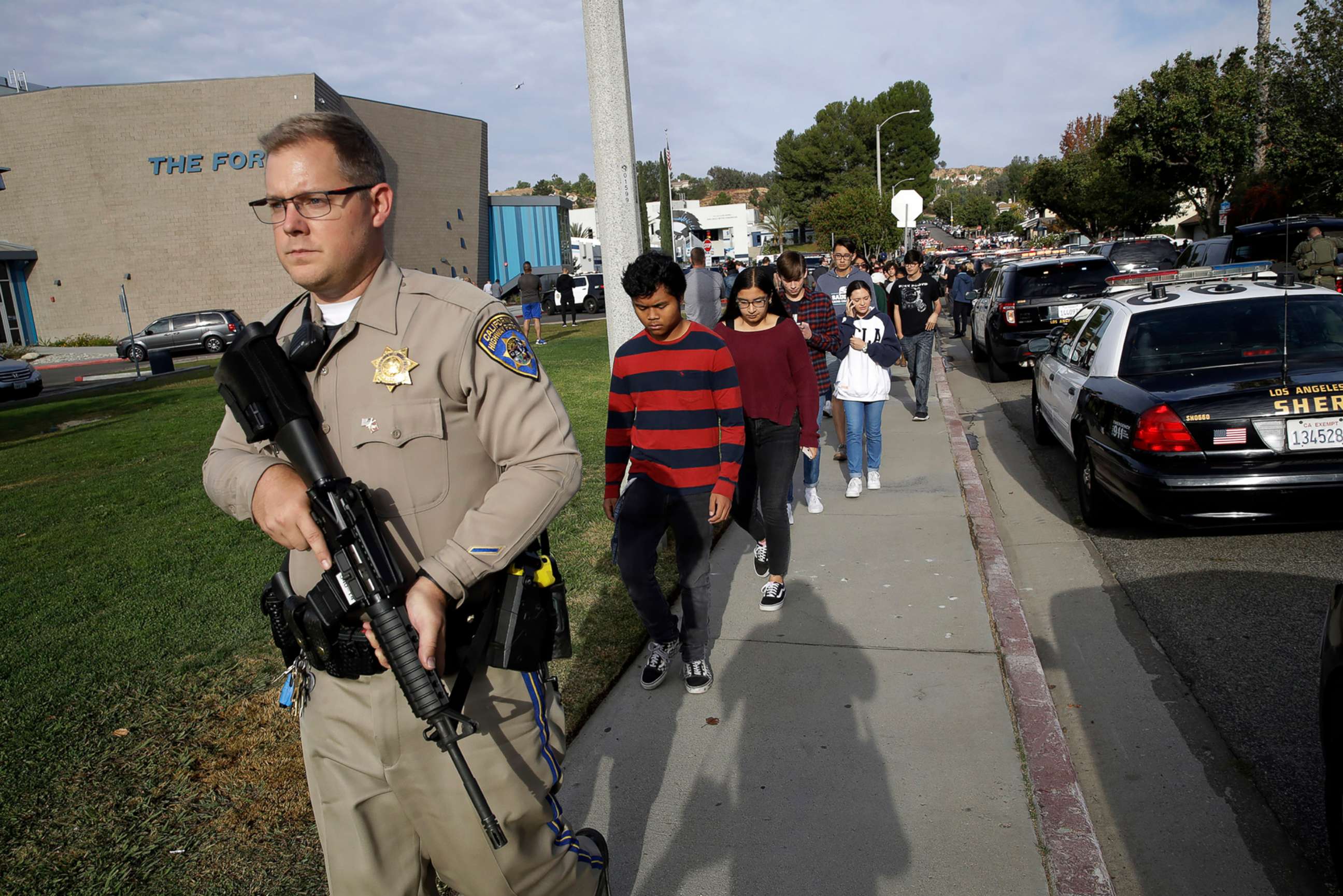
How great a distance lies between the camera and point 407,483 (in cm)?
191

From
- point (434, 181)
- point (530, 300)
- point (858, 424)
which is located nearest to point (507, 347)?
point (858, 424)

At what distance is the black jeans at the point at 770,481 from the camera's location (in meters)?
5.19

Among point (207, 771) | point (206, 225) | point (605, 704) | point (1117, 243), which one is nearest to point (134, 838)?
point (207, 771)

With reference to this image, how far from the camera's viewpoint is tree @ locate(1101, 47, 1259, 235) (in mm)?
28594

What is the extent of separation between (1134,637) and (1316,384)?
185 cm

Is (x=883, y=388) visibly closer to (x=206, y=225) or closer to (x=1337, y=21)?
(x=1337, y=21)

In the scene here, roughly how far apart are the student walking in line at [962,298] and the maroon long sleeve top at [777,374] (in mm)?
16391

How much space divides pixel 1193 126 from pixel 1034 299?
20.8m

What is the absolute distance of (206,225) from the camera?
39.4 meters

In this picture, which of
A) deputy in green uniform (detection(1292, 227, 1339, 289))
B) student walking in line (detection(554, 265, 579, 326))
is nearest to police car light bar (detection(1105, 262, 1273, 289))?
deputy in green uniform (detection(1292, 227, 1339, 289))

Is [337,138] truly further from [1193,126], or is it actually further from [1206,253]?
[1193,126]

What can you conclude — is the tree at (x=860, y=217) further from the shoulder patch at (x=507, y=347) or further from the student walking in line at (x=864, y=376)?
the shoulder patch at (x=507, y=347)

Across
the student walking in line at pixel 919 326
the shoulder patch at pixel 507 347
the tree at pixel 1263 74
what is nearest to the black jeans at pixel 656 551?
the shoulder patch at pixel 507 347

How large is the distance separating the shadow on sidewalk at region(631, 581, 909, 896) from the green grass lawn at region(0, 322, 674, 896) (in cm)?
72
